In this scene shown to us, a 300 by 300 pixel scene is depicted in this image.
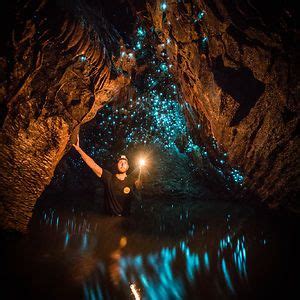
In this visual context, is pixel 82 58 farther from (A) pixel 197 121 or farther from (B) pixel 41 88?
(A) pixel 197 121

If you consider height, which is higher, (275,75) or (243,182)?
(275,75)

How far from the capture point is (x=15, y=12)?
2.35 meters

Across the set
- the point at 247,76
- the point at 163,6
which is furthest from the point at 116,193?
the point at 163,6

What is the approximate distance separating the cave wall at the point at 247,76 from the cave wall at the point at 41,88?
1.38m

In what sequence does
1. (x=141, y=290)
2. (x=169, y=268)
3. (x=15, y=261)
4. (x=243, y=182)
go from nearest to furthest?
(x=141, y=290), (x=15, y=261), (x=169, y=268), (x=243, y=182)

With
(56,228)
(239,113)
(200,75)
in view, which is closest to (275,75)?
(239,113)

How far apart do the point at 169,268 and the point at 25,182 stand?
2223 millimetres

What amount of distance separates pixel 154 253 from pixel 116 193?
164cm

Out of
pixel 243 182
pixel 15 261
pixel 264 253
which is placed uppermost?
pixel 243 182

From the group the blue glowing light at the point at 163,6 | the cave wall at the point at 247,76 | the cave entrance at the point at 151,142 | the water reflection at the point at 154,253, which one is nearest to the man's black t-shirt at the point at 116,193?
the water reflection at the point at 154,253

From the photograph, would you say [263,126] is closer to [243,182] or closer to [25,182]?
[243,182]

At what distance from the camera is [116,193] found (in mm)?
4492

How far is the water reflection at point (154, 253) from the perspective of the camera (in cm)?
229

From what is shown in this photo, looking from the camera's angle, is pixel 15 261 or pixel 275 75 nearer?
pixel 15 261
